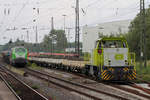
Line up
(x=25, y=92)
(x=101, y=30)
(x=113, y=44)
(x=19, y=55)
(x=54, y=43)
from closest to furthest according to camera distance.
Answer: (x=25, y=92) → (x=113, y=44) → (x=54, y=43) → (x=19, y=55) → (x=101, y=30)

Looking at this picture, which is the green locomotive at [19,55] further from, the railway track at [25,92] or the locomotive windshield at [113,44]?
the locomotive windshield at [113,44]

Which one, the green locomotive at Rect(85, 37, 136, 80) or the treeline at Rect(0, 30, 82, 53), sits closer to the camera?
the green locomotive at Rect(85, 37, 136, 80)

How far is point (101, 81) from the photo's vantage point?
15242mm

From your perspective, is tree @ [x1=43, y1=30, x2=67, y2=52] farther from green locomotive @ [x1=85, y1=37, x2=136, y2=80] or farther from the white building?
the white building

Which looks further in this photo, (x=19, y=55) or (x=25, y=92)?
(x=19, y=55)

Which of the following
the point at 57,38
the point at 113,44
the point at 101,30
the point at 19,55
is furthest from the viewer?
the point at 101,30

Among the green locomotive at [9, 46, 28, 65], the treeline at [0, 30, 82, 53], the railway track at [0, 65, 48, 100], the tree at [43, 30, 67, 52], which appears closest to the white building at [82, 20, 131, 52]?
the treeline at [0, 30, 82, 53]

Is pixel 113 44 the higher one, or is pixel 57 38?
pixel 57 38

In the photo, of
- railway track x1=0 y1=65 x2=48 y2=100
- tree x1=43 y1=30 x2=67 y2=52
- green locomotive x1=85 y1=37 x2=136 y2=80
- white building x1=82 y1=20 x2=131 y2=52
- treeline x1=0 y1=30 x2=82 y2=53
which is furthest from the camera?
white building x1=82 y1=20 x2=131 y2=52

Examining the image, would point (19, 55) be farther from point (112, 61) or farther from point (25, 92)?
point (25, 92)

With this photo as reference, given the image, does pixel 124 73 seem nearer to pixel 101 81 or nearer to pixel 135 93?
pixel 101 81

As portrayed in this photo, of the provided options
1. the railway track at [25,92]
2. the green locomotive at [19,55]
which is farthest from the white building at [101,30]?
the railway track at [25,92]

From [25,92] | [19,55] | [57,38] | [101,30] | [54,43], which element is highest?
[101,30]

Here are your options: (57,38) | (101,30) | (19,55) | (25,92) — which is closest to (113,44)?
(25,92)
